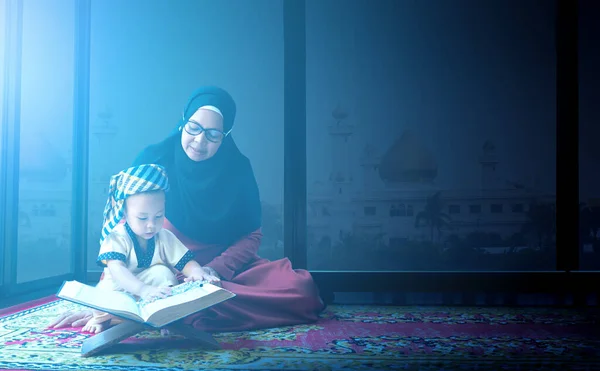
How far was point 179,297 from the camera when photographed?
215 cm

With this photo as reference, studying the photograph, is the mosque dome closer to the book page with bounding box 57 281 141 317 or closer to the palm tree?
the palm tree

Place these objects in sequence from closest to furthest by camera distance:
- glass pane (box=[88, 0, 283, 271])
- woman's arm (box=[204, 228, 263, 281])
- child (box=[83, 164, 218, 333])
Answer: child (box=[83, 164, 218, 333]), woman's arm (box=[204, 228, 263, 281]), glass pane (box=[88, 0, 283, 271])

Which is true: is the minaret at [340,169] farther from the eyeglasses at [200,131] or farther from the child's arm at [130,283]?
the child's arm at [130,283]

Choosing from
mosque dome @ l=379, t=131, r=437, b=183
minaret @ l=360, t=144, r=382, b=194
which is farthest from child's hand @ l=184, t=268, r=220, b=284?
mosque dome @ l=379, t=131, r=437, b=183

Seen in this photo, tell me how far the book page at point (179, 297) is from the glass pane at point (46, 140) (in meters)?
1.55

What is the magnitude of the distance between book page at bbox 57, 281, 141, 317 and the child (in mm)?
133

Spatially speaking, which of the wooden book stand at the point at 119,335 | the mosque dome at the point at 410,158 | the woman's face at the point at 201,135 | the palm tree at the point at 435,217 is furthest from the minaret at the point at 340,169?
the wooden book stand at the point at 119,335

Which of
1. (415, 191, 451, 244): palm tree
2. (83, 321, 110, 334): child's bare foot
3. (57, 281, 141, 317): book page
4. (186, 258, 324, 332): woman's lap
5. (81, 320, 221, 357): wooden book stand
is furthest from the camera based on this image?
(415, 191, 451, 244): palm tree

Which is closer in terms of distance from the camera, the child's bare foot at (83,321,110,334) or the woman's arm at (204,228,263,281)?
the child's bare foot at (83,321,110,334)

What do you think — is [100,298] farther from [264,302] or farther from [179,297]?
[264,302]

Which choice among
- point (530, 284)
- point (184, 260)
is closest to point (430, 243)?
point (530, 284)

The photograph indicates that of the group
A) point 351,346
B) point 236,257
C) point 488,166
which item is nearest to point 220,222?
point 236,257

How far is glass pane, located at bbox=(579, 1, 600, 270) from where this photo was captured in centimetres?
357

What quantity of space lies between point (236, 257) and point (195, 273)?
1.20ft
